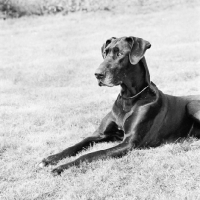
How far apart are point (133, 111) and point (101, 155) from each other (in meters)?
0.81

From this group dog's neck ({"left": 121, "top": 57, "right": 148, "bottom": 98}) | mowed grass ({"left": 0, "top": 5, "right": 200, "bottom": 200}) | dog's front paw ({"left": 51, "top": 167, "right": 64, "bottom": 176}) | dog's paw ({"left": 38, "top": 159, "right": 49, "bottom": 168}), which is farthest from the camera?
dog's neck ({"left": 121, "top": 57, "right": 148, "bottom": 98})

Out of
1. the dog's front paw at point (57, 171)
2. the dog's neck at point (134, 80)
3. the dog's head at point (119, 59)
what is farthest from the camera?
the dog's neck at point (134, 80)

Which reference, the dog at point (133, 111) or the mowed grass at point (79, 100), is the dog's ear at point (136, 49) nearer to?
the dog at point (133, 111)

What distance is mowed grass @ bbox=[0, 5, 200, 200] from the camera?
13.3 feet

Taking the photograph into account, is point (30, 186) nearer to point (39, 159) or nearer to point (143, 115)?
point (39, 159)

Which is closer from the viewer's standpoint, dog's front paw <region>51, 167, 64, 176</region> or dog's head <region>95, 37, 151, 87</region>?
dog's front paw <region>51, 167, 64, 176</region>

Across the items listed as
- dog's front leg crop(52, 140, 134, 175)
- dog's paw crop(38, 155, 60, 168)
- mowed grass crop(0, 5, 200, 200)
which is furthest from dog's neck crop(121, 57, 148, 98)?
dog's paw crop(38, 155, 60, 168)

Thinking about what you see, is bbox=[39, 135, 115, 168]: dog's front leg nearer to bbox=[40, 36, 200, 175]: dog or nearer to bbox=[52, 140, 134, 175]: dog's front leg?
bbox=[40, 36, 200, 175]: dog

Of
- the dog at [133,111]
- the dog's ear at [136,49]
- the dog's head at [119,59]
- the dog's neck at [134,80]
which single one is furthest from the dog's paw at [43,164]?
the dog's ear at [136,49]

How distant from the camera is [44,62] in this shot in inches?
511

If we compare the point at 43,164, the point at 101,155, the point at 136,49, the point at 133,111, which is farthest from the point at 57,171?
the point at 136,49

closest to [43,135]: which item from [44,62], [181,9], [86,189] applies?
[86,189]

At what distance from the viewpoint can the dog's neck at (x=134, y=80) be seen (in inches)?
198

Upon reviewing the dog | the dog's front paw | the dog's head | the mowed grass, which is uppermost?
the dog's head
